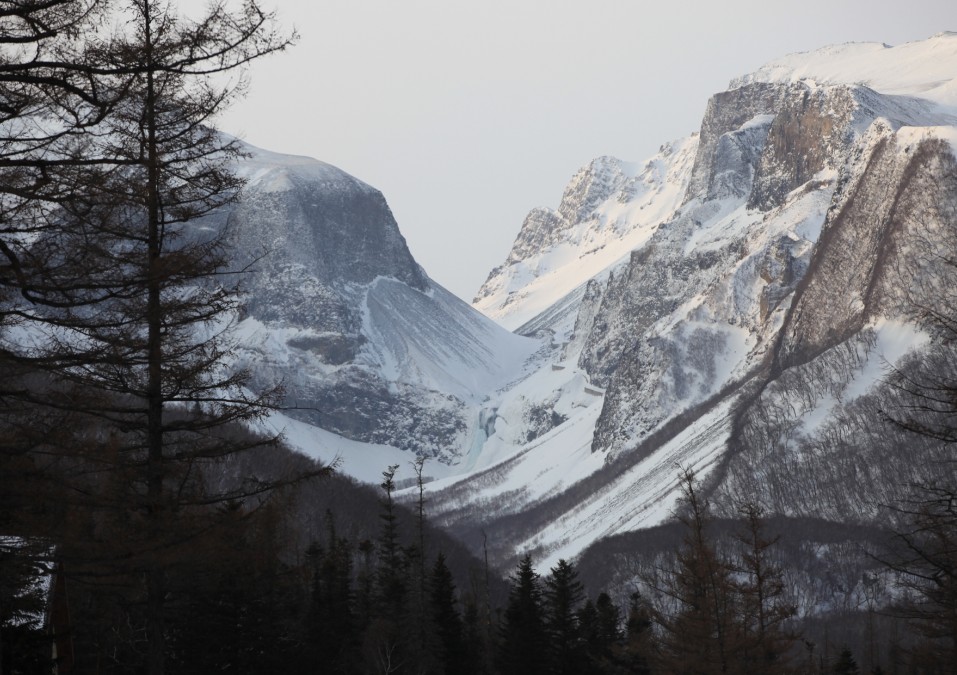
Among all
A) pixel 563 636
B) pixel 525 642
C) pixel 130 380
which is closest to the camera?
pixel 130 380

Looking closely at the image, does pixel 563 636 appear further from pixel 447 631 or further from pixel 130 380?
pixel 130 380

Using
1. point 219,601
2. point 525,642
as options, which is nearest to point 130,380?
point 219,601

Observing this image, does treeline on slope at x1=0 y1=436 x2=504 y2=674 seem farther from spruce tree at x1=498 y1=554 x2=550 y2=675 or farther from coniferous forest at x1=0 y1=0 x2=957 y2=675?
spruce tree at x1=498 y1=554 x2=550 y2=675

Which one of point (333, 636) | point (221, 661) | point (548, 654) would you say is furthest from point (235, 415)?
point (548, 654)

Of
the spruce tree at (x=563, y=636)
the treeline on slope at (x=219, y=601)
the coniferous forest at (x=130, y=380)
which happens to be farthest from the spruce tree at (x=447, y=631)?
the coniferous forest at (x=130, y=380)

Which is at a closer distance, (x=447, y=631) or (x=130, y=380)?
(x=130, y=380)

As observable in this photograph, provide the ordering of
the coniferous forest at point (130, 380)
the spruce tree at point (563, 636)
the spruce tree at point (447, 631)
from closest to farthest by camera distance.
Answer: the coniferous forest at point (130, 380)
the spruce tree at point (563, 636)
the spruce tree at point (447, 631)

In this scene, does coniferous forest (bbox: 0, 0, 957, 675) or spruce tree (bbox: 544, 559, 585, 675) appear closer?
coniferous forest (bbox: 0, 0, 957, 675)

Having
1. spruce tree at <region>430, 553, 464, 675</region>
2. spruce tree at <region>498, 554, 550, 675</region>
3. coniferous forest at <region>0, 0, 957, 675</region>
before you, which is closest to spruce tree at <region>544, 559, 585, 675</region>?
spruce tree at <region>498, 554, 550, 675</region>

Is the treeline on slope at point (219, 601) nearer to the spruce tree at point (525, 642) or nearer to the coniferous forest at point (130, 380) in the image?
the coniferous forest at point (130, 380)

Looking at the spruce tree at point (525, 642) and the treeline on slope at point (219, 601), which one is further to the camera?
the spruce tree at point (525, 642)

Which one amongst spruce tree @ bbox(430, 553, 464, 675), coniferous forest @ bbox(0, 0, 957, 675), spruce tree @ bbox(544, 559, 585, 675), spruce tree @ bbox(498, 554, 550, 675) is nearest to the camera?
coniferous forest @ bbox(0, 0, 957, 675)

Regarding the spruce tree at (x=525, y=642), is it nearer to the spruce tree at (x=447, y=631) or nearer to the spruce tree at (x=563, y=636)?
the spruce tree at (x=563, y=636)

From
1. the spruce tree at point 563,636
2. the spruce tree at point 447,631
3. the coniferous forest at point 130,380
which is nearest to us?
the coniferous forest at point 130,380
